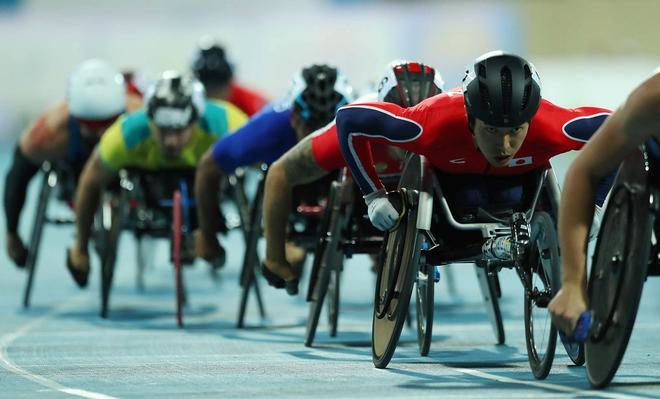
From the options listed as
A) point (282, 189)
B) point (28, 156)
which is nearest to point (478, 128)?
point (282, 189)

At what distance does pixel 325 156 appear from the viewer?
812cm

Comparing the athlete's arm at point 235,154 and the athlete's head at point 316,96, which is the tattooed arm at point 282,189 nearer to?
the athlete's head at point 316,96

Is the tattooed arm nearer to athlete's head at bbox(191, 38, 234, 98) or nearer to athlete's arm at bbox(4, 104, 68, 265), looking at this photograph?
athlete's arm at bbox(4, 104, 68, 265)

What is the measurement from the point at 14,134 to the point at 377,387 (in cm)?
2213

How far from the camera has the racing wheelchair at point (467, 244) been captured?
21.2ft

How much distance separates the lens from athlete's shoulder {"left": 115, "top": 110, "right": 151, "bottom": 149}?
10.8 meters

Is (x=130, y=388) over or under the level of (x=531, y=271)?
under

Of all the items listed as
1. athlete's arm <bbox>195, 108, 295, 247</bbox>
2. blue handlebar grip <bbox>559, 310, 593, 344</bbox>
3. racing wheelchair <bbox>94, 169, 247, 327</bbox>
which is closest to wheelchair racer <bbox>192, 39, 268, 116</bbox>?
racing wheelchair <bbox>94, 169, 247, 327</bbox>

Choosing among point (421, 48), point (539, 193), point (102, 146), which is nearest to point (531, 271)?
point (539, 193)

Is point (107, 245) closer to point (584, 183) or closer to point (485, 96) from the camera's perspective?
point (485, 96)

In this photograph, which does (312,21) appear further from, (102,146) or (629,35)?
(102,146)

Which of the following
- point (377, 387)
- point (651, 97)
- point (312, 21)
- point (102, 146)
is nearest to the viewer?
point (651, 97)

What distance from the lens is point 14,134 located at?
27.9m

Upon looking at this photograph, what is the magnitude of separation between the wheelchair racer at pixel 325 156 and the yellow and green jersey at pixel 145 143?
2150mm
